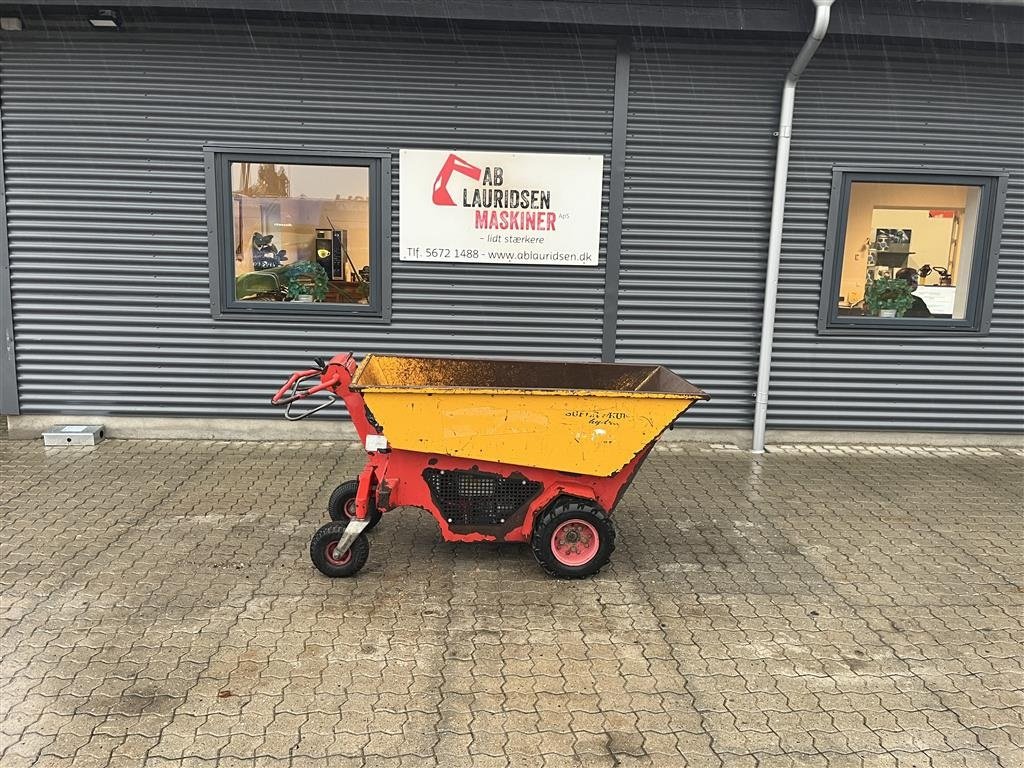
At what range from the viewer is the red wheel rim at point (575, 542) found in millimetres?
4309

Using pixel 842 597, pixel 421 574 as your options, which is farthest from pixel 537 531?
pixel 842 597

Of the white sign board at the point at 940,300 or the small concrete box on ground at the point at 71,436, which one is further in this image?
the white sign board at the point at 940,300

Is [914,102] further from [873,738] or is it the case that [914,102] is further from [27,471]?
[27,471]

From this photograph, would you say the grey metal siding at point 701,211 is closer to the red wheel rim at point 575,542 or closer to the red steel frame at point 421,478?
the red steel frame at point 421,478

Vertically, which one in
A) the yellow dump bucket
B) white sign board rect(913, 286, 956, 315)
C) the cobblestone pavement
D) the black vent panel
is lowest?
the cobblestone pavement

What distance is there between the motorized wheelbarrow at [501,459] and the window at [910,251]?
3.86 m

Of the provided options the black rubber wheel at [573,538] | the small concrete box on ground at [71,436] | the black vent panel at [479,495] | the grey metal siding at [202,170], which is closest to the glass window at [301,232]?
the grey metal siding at [202,170]

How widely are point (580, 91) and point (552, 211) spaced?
113 centimetres

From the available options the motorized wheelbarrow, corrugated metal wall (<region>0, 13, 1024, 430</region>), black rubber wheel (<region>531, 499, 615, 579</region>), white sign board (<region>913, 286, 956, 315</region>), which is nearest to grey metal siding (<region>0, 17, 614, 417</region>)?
corrugated metal wall (<region>0, 13, 1024, 430</region>)

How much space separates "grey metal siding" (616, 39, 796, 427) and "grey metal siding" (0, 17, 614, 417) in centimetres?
45

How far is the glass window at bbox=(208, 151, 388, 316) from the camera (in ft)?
22.8

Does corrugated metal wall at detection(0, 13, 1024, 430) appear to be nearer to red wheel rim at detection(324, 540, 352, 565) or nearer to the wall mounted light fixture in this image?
the wall mounted light fixture

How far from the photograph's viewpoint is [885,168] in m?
7.12

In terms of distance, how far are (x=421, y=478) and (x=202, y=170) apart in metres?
4.29
